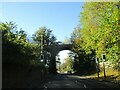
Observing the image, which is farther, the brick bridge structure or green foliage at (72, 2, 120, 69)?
the brick bridge structure

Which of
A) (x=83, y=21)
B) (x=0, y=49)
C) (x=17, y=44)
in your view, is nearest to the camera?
(x=0, y=49)

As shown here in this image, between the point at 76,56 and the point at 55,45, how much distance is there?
8.51 m

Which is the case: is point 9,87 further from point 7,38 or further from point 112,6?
point 112,6

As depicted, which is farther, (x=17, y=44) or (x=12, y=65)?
(x=12, y=65)

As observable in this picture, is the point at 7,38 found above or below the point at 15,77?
above

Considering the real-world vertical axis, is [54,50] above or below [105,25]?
above

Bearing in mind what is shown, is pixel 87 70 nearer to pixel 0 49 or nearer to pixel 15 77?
pixel 15 77

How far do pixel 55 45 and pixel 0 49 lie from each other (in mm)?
80453

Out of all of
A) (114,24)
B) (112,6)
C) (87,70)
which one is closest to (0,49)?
(114,24)

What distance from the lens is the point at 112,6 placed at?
3388 centimetres

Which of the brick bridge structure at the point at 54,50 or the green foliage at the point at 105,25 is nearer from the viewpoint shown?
the green foliage at the point at 105,25

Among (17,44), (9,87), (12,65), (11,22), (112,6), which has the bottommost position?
Answer: (9,87)

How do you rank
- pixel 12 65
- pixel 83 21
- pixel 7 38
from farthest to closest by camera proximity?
pixel 83 21 → pixel 12 65 → pixel 7 38

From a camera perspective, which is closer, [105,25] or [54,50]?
[105,25]
